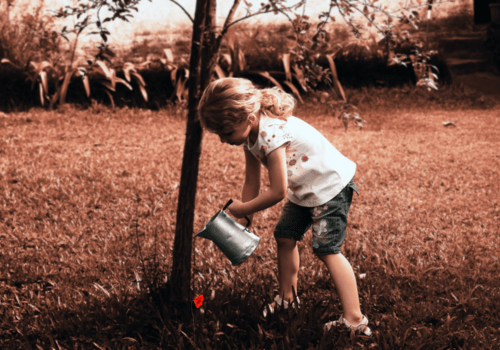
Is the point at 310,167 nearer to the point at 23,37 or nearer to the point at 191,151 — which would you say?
the point at 191,151

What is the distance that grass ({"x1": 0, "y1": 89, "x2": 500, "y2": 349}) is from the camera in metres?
2.16

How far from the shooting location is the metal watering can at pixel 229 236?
6.22 feet

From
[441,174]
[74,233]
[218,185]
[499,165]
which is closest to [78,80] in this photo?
[218,185]

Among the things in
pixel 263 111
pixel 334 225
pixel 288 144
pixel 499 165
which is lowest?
pixel 499 165

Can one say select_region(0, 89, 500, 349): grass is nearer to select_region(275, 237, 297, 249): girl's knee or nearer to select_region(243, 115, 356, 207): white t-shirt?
select_region(275, 237, 297, 249): girl's knee

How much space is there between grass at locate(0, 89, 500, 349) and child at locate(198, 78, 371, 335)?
9.2 inches

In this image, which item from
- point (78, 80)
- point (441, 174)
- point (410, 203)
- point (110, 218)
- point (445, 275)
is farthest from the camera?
point (78, 80)

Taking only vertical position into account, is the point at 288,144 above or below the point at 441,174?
above

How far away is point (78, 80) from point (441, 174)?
4.89 meters

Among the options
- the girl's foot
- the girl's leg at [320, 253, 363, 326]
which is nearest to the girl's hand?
the girl's leg at [320, 253, 363, 326]

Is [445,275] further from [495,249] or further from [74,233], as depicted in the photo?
[74,233]

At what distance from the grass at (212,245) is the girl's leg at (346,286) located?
11 centimetres

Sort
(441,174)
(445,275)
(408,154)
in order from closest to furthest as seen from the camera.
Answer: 1. (445,275)
2. (441,174)
3. (408,154)

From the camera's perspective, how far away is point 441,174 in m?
4.47
